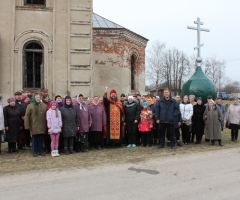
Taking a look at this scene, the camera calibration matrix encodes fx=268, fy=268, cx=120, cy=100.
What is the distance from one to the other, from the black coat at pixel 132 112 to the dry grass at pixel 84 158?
985 millimetres

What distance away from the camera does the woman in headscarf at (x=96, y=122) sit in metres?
8.26

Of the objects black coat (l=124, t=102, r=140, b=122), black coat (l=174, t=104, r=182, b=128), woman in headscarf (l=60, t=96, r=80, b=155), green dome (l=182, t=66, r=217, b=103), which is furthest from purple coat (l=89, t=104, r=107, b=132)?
green dome (l=182, t=66, r=217, b=103)

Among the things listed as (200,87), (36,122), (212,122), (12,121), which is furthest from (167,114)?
(12,121)

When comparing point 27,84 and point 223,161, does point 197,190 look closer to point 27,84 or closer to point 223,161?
point 223,161

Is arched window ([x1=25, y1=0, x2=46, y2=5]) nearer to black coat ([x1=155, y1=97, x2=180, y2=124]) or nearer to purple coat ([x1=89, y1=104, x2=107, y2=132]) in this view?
purple coat ([x1=89, y1=104, x2=107, y2=132])

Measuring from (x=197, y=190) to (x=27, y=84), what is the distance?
9613 mm

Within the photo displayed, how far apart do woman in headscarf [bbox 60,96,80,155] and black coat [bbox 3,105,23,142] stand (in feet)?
4.54

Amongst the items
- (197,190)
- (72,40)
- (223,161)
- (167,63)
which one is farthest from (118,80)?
Answer: (167,63)

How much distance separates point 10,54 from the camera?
11.7 meters

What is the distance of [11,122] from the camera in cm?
768

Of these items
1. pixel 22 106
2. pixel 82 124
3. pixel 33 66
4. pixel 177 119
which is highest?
pixel 33 66

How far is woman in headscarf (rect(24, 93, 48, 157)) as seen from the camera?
726cm

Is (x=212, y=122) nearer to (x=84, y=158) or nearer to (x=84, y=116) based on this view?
(x=84, y=116)

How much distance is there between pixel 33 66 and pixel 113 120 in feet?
18.3
